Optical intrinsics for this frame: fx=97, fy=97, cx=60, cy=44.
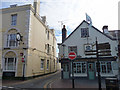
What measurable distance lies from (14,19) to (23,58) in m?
7.05

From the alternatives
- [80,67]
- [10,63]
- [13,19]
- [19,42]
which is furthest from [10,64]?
[80,67]

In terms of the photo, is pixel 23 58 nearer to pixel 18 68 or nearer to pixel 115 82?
pixel 18 68

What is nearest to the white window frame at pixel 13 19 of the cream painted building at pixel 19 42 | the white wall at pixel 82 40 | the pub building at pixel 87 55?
the cream painted building at pixel 19 42

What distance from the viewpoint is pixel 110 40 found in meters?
14.7

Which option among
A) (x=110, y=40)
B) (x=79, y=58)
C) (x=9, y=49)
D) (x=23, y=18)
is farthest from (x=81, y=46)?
(x=9, y=49)

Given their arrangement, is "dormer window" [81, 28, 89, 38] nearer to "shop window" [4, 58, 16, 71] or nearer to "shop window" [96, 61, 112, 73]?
"shop window" [96, 61, 112, 73]

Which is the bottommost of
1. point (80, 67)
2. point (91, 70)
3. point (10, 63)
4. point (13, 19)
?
point (91, 70)

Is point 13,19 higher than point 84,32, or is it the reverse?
point 13,19

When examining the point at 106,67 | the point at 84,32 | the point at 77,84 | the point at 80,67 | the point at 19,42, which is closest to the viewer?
the point at 77,84

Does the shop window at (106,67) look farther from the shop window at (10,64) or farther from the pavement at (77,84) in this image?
the shop window at (10,64)

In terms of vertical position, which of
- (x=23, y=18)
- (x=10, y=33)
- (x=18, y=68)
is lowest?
(x=18, y=68)

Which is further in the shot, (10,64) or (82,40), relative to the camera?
(82,40)

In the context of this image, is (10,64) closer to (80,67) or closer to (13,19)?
(13,19)

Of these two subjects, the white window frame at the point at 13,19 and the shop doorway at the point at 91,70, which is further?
the white window frame at the point at 13,19
